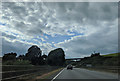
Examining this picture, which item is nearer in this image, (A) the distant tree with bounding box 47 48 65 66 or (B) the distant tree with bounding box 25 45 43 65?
(B) the distant tree with bounding box 25 45 43 65

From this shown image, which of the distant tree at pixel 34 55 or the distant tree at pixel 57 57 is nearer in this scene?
the distant tree at pixel 34 55

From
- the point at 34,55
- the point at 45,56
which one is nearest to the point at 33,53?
the point at 34,55

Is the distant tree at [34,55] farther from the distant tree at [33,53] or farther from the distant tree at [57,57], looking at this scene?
the distant tree at [57,57]

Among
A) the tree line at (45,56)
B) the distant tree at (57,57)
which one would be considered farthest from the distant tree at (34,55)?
the distant tree at (57,57)

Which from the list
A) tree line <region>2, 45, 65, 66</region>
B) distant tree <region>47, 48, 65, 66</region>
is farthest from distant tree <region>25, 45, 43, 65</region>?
distant tree <region>47, 48, 65, 66</region>

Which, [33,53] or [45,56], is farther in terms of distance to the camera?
[45,56]

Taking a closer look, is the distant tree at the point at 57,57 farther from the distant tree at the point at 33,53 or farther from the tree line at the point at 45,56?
the distant tree at the point at 33,53

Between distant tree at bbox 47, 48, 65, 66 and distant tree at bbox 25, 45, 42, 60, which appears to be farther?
distant tree at bbox 47, 48, 65, 66

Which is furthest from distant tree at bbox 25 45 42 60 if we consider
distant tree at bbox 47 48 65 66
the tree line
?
distant tree at bbox 47 48 65 66

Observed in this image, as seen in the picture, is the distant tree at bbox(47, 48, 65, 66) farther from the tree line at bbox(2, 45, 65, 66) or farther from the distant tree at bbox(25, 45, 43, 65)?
the distant tree at bbox(25, 45, 43, 65)

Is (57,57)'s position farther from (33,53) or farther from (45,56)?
(33,53)

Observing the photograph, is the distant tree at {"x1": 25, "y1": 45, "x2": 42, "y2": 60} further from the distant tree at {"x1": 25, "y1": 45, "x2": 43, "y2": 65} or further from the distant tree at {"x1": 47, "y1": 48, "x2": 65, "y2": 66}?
the distant tree at {"x1": 47, "y1": 48, "x2": 65, "y2": 66}

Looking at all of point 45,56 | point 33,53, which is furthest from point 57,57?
point 33,53

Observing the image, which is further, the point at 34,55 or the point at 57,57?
the point at 57,57
